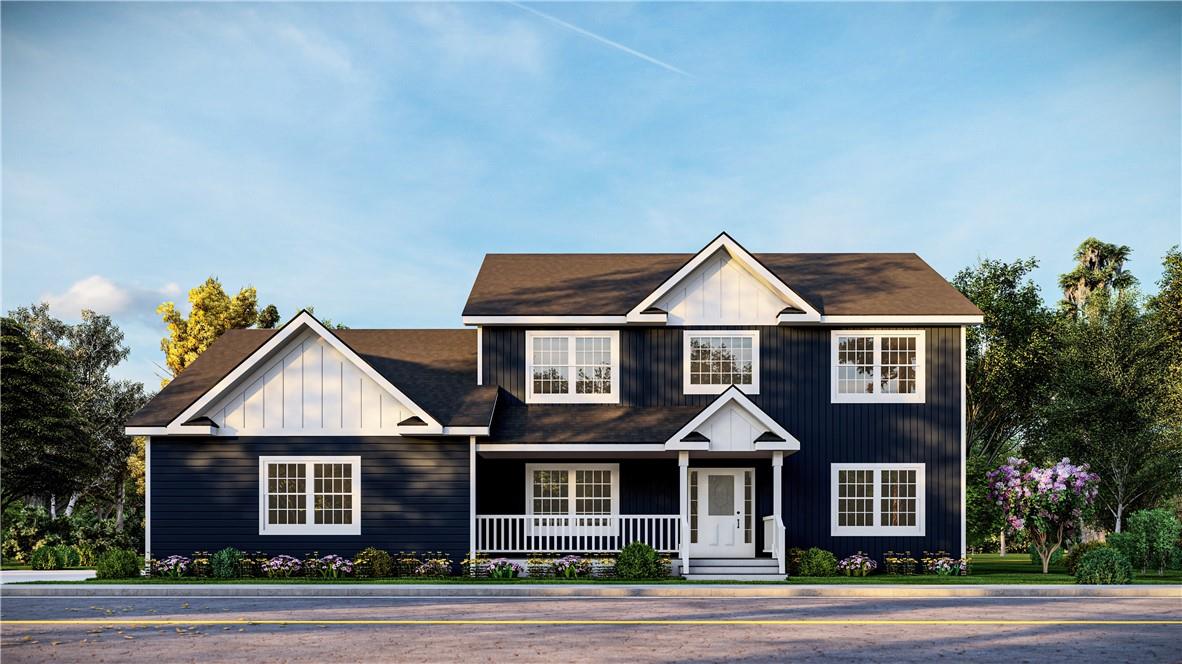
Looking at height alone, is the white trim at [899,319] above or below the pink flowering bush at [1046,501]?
above

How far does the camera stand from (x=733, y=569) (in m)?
22.5

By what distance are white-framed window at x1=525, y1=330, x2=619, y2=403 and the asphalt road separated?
8.18m

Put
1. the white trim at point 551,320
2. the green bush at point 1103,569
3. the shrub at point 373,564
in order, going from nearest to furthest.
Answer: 1. the green bush at point 1103,569
2. the shrub at point 373,564
3. the white trim at point 551,320

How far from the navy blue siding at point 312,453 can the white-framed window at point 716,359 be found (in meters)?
6.28

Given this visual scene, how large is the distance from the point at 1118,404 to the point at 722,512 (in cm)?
2130

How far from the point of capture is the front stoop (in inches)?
860

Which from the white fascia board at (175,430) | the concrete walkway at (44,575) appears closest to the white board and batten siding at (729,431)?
the white fascia board at (175,430)

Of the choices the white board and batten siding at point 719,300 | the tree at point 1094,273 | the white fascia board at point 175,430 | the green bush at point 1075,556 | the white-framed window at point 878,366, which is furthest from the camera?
the tree at point 1094,273

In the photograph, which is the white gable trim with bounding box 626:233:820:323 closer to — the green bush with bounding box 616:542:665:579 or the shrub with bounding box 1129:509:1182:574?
the green bush with bounding box 616:542:665:579

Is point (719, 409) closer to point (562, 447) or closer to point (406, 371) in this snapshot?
point (562, 447)

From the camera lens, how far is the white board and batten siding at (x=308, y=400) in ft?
74.3

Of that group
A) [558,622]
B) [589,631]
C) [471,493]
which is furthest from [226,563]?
[589,631]

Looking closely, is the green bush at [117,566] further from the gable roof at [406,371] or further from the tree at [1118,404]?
the tree at [1118,404]

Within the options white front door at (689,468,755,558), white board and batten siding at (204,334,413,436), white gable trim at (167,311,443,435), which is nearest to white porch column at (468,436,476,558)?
white gable trim at (167,311,443,435)
